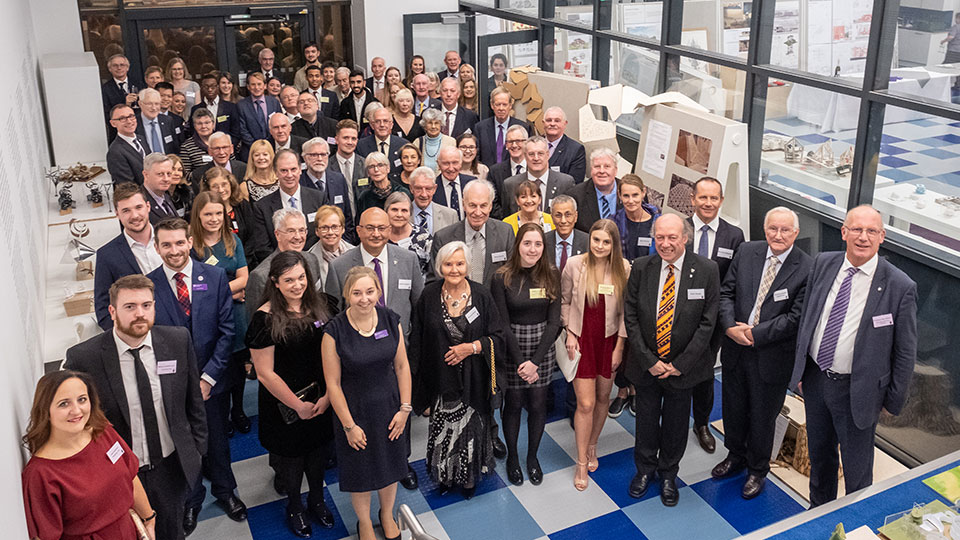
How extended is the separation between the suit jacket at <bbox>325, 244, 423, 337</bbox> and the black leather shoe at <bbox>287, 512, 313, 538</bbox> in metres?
1.15

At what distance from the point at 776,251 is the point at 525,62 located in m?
5.91

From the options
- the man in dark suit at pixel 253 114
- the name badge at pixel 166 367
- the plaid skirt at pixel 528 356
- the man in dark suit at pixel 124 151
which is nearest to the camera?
the name badge at pixel 166 367

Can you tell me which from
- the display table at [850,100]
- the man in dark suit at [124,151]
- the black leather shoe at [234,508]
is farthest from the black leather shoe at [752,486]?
the man in dark suit at [124,151]

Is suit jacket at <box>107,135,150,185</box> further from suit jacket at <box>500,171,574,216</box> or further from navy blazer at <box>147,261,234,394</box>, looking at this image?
suit jacket at <box>500,171,574,216</box>

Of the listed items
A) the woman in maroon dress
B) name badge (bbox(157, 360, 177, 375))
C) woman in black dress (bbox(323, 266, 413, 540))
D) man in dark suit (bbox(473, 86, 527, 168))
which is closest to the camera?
the woman in maroon dress

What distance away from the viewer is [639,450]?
470 cm

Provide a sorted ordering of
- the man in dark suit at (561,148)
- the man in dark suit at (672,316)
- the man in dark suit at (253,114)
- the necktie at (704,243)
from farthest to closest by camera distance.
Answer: the man in dark suit at (253,114) → the man in dark suit at (561,148) → the necktie at (704,243) → the man in dark suit at (672,316)

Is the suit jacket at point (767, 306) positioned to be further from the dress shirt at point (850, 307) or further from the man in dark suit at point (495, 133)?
the man in dark suit at point (495, 133)

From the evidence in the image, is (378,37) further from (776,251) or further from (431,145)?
(776,251)

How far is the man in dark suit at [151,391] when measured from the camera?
11.4 ft

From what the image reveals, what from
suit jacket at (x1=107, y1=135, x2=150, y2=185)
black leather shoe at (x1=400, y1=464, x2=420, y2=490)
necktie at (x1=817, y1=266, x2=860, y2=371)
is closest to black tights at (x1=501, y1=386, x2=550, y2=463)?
black leather shoe at (x1=400, y1=464, x2=420, y2=490)

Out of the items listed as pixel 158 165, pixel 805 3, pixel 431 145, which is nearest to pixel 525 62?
pixel 431 145

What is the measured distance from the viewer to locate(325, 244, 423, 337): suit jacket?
4508 mm

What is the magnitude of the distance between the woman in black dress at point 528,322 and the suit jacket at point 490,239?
13.2 inches
